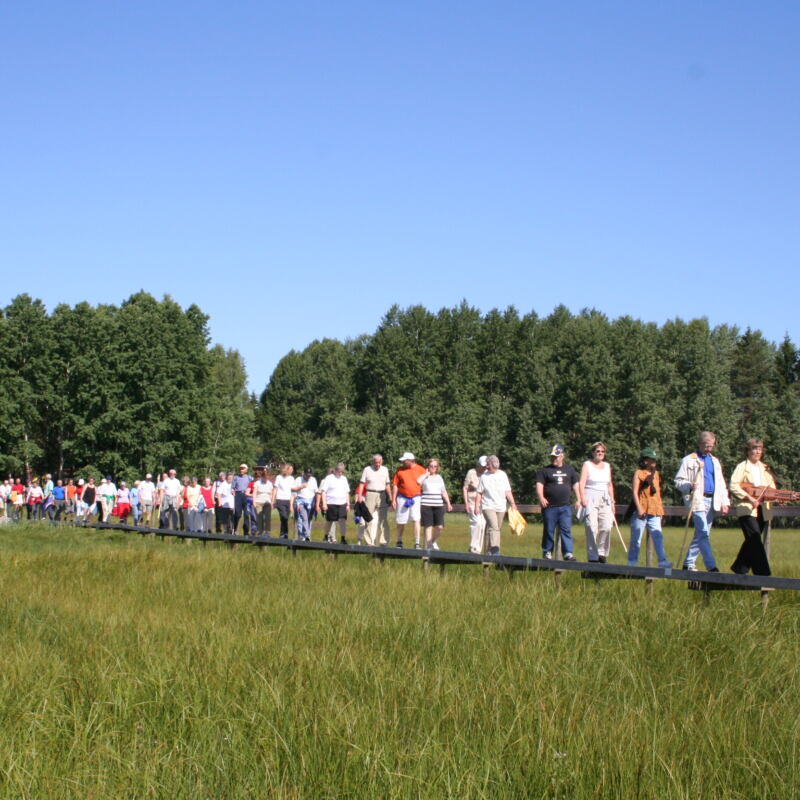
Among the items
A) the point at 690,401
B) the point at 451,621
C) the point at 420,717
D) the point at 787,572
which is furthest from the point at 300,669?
the point at 690,401

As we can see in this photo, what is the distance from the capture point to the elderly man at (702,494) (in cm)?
1452

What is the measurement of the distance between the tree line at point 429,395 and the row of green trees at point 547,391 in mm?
110

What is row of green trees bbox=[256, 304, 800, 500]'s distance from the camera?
69.4m

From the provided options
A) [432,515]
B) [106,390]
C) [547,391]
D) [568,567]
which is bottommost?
[568,567]

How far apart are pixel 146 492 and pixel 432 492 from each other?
73.0 feet

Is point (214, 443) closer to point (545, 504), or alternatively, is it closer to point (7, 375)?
point (7, 375)

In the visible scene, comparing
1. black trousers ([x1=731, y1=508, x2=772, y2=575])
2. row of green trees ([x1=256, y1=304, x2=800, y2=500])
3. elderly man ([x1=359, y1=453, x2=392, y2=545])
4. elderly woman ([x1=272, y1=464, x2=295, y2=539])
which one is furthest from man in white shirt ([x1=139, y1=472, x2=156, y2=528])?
row of green trees ([x1=256, y1=304, x2=800, y2=500])

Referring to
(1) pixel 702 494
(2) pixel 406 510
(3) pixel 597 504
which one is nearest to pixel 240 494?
(2) pixel 406 510

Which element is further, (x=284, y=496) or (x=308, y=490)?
(x=284, y=496)

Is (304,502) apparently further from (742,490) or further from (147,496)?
(147,496)

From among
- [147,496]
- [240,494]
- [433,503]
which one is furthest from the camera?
[147,496]

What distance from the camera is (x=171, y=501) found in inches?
1409

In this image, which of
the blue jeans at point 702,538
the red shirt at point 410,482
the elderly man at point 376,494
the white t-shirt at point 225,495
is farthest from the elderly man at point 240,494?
the blue jeans at point 702,538

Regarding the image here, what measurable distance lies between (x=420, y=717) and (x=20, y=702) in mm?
2174
